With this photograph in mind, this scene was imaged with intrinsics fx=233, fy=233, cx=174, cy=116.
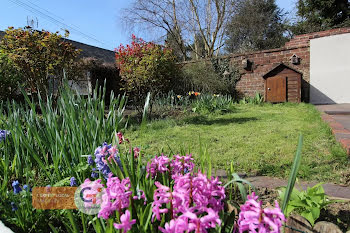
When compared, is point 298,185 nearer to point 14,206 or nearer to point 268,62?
point 14,206

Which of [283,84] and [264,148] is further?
[283,84]

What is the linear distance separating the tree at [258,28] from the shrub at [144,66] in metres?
12.9

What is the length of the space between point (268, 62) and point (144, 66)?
548 cm

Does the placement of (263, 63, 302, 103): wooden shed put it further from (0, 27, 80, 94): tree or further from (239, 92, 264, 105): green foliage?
(0, 27, 80, 94): tree

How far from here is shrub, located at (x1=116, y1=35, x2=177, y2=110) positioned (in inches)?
207

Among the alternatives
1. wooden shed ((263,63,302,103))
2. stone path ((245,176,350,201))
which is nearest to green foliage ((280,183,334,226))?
stone path ((245,176,350,201))

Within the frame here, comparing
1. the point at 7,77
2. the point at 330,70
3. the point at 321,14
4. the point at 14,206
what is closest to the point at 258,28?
the point at 321,14

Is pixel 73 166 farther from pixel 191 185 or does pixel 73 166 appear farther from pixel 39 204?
pixel 191 185

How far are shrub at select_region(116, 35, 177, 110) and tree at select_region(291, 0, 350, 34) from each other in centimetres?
1383

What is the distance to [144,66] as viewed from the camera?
17.2 ft

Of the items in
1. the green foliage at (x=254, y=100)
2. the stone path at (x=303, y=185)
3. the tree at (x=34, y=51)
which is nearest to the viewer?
the stone path at (x=303, y=185)

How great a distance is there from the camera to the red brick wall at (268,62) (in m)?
8.19

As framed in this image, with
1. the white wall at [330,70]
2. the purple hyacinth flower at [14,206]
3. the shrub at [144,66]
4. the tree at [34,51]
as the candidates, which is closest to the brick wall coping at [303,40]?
the white wall at [330,70]

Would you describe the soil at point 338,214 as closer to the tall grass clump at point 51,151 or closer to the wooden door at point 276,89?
the tall grass clump at point 51,151
